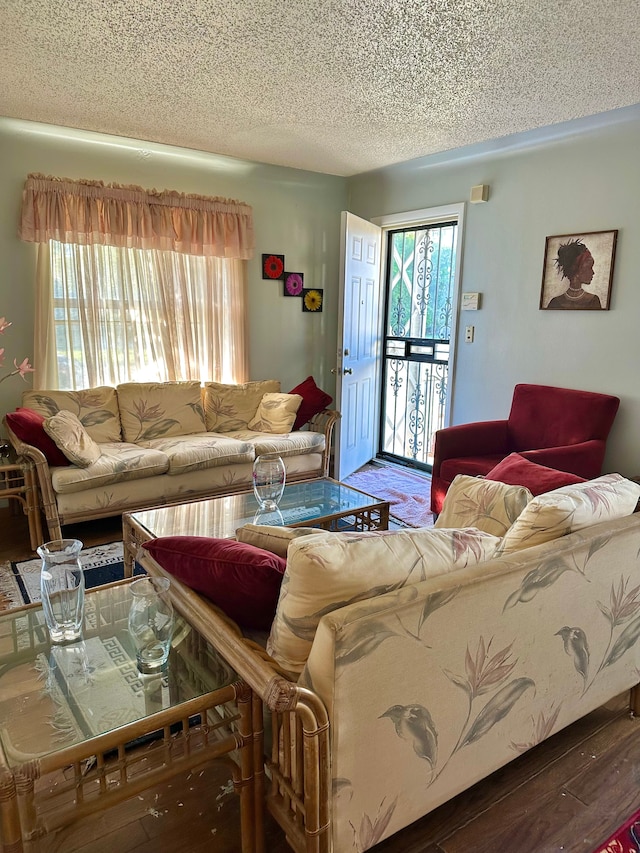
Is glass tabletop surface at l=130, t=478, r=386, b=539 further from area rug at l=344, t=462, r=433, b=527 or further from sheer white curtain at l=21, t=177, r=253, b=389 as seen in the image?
sheer white curtain at l=21, t=177, r=253, b=389

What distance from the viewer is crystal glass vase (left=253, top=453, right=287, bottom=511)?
276cm

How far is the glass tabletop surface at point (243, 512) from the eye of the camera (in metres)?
2.64

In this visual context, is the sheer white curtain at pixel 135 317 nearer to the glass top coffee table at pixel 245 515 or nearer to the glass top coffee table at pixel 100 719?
the glass top coffee table at pixel 245 515

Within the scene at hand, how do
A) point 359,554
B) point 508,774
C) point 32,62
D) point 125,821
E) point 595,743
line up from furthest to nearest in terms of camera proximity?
point 32,62, point 595,743, point 508,774, point 125,821, point 359,554

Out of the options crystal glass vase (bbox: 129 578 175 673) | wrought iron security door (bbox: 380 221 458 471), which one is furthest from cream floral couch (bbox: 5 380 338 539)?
crystal glass vase (bbox: 129 578 175 673)

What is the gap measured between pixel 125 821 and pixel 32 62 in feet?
10.2

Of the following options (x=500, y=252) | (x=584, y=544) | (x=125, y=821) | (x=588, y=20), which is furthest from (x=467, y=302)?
(x=125, y=821)

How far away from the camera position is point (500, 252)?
13.5 ft

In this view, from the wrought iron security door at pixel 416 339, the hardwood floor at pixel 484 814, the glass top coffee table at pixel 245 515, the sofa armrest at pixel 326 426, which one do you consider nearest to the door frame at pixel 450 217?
the wrought iron security door at pixel 416 339

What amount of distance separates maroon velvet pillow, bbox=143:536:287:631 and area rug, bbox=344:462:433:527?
7.69 feet

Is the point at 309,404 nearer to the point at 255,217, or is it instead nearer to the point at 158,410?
the point at 158,410

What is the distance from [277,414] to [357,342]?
3.19 feet

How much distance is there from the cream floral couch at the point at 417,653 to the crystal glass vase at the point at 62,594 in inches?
14.0

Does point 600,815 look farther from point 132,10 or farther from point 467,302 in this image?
point 467,302
